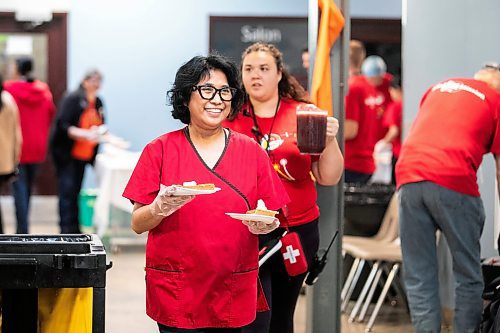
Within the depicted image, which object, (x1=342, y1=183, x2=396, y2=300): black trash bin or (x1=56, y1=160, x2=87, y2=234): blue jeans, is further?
(x1=56, y1=160, x2=87, y2=234): blue jeans

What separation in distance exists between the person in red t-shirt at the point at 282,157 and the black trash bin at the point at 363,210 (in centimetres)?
304

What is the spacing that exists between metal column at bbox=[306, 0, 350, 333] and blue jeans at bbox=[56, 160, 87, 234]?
193 inches

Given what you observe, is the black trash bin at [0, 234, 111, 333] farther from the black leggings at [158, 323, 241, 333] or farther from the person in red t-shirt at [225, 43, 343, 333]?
the person in red t-shirt at [225, 43, 343, 333]

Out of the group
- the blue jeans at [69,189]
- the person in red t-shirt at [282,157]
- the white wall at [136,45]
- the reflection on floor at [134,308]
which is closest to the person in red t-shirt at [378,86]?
the reflection on floor at [134,308]

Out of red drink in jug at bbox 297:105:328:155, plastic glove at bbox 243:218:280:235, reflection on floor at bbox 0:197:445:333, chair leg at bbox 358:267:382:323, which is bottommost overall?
reflection on floor at bbox 0:197:445:333

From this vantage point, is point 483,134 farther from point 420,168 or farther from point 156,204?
point 156,204

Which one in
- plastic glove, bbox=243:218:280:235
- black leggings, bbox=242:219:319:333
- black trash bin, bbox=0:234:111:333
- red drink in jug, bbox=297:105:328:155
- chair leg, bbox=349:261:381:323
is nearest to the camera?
black trash bin, bbox=0:234:111:333

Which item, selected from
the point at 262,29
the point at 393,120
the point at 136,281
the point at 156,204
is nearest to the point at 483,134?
the point at 156,204

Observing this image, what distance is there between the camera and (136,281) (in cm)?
879

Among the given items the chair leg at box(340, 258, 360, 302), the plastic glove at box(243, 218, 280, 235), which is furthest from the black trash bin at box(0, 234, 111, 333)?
the chair leg at box(340, 258, 360, 302)

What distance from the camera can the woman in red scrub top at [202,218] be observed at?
12.0ft

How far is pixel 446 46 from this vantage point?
7031 millimetres

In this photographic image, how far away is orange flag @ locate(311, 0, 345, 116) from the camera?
5.42 metres

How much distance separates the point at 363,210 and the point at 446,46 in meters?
1.56
